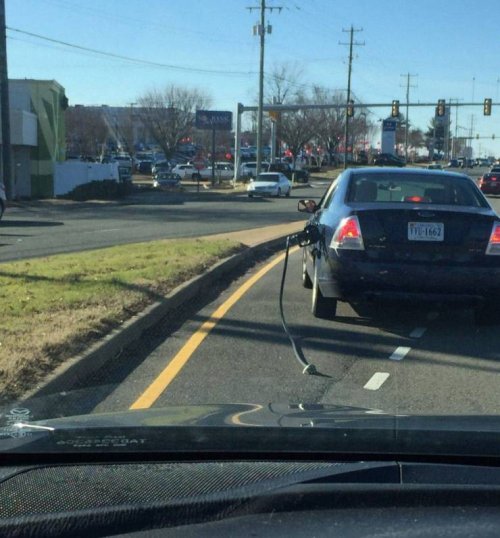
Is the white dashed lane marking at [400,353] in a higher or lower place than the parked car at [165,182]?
higher

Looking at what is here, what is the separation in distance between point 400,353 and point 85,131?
9619 cm

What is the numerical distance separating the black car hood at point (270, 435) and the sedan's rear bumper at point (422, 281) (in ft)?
14.4

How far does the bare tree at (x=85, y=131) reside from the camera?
99.6 m

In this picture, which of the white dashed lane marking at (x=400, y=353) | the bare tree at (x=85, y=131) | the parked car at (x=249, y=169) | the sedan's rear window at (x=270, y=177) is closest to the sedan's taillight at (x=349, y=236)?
the white dashed lane marking at (x=400, y=353)

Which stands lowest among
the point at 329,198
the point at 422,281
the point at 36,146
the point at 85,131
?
the point at 422,281

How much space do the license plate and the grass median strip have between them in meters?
2.93

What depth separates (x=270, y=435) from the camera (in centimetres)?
324

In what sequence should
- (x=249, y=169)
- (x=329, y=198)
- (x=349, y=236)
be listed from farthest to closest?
(x=249, y=169) → (x=329, y=198) → (x=349, y=236)

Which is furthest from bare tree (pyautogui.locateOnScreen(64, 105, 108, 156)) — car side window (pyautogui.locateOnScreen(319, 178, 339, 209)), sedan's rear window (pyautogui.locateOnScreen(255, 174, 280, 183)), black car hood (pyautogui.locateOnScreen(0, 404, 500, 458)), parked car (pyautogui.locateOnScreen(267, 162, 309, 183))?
black car hood (pyautogui.locateOnScreen(0, 404, 500, 458))

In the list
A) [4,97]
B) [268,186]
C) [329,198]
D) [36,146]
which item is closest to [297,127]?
[268,186]

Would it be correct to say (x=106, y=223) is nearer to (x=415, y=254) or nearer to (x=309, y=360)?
(x=415, y=254)

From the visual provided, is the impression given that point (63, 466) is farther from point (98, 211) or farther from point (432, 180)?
point (98, 211)

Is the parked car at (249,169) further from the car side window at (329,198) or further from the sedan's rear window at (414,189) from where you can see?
the sedan's rear window at (414,189)

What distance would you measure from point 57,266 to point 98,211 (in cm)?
2094
